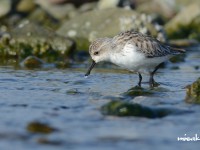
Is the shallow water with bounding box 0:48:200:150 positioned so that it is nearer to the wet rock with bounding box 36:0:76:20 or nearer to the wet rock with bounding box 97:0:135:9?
the wet rock with bounding box 97:0:135:9

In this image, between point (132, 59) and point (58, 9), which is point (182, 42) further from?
point (132, 59)

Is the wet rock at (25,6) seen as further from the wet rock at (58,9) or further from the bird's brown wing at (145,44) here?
the bird's brown wing at (145,44)

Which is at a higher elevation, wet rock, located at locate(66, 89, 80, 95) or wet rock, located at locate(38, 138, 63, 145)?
wet rock, located at locate(66, 89, 80, 95)

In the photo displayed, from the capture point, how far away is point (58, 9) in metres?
20.5

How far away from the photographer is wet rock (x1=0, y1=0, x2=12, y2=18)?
1966 cm

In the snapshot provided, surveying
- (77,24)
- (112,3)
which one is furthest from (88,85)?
(112,3)

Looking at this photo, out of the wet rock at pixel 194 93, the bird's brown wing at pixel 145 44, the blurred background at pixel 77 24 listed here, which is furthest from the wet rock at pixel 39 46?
the wet rock at pixel 194 93

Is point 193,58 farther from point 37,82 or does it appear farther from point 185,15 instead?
point 37,82

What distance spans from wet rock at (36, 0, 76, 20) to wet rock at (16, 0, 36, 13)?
280 mm

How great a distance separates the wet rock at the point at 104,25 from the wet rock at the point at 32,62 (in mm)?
2851

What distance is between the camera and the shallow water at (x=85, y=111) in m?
7.02

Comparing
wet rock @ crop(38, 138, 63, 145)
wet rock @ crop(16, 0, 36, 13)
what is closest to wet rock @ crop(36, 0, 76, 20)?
wet rock @ crop(16, 0, 36, 13)

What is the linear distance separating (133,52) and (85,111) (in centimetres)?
234

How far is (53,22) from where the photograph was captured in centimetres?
2000
